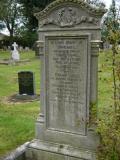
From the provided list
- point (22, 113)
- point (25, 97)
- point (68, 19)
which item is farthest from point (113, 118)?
point (25, 97)

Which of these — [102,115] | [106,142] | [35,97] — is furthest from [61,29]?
[35,97]

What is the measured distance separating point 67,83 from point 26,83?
7.53 meters

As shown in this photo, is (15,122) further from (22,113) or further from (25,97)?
(25,97)

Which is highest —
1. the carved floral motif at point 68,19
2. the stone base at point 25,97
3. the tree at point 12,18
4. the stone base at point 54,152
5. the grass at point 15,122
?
the tree at point 12,18

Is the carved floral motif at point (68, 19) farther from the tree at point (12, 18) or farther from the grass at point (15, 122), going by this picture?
the tree at point (12, 18)

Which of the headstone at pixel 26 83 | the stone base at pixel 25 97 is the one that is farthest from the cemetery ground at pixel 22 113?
the headstone at pixel 26 83

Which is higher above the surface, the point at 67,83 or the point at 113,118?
the point at 67,83

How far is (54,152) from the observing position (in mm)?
5695

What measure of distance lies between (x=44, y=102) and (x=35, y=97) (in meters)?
6.83

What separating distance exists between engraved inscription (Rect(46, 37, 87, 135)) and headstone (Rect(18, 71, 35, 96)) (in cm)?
703

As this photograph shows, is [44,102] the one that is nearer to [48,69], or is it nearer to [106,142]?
[48,69]

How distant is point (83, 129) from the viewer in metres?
5.60

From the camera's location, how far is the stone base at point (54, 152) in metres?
5.50

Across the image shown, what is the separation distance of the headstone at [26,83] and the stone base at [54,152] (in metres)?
6.91
